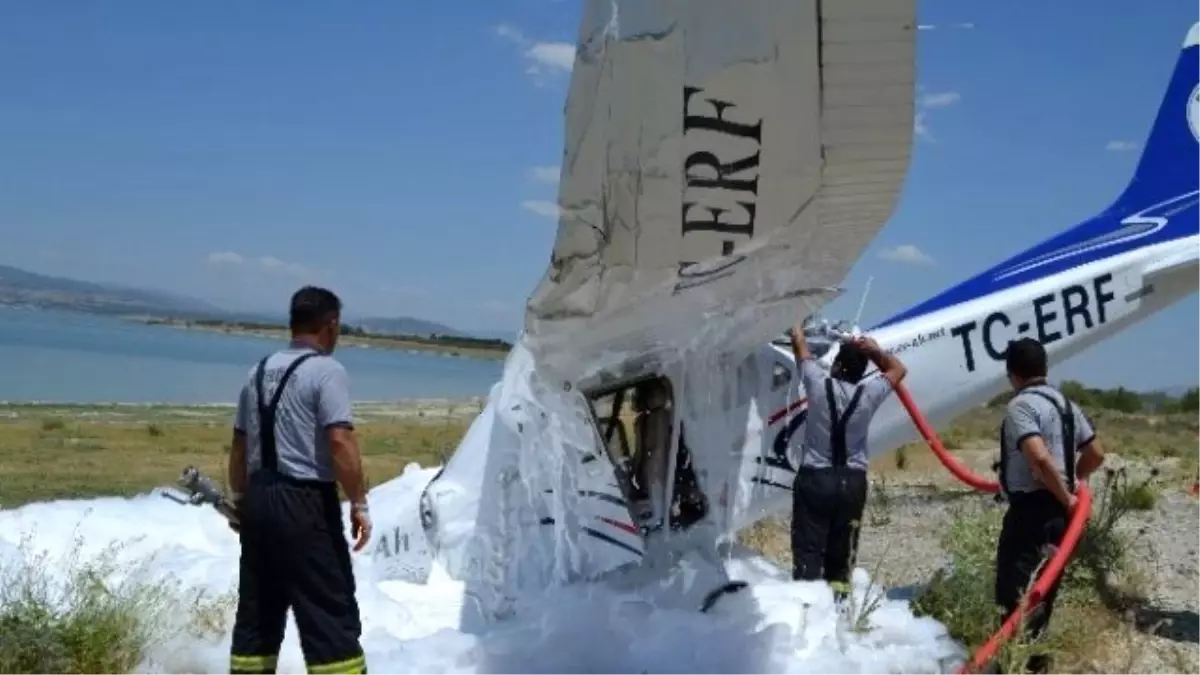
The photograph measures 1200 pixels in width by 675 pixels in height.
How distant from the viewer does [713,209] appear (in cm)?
311

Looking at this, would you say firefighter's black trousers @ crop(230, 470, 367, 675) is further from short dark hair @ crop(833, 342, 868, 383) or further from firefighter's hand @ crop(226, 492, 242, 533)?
short dark hair @ crop(833, 342, 868, 383)

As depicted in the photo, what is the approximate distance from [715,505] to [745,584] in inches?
15.5

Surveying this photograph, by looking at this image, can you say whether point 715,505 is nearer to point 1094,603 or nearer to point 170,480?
point 1094,603

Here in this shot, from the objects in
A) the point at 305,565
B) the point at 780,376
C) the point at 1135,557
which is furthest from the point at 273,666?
the point at 1135,557

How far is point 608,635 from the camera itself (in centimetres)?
462

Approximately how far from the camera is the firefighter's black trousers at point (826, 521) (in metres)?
5.42

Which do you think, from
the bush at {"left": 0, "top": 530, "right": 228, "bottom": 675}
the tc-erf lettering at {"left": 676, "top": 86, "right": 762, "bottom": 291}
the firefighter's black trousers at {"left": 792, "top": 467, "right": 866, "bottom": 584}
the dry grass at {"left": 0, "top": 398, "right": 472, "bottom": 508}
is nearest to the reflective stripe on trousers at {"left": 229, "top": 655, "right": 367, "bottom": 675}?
the bush at {"left": 0, "top": 530, "right": 228, "bottom": 675}

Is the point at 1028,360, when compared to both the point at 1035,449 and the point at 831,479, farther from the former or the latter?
the point at 831,479

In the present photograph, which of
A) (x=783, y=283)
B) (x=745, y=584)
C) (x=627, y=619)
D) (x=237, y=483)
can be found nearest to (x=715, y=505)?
(x=745, y=584)

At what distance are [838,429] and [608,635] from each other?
1.61 meters

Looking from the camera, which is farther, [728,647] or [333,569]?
[728,647]

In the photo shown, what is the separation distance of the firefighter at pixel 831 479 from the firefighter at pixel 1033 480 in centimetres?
72

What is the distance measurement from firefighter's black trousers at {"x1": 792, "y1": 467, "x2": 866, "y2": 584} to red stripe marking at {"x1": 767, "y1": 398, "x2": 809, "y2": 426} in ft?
0.99

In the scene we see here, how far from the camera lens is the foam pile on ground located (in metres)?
4.50
